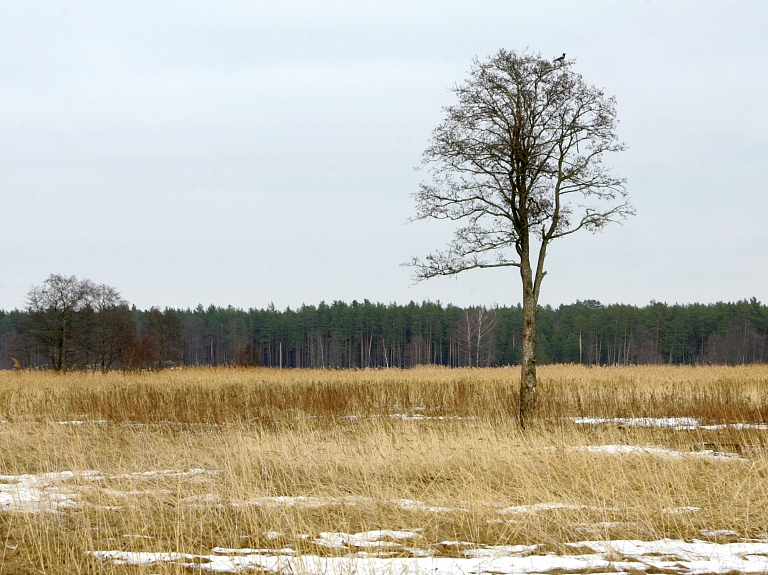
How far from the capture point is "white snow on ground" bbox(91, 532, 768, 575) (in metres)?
4.64

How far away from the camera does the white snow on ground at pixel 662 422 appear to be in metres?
12.9

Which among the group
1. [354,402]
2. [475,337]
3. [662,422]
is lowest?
[662,422]

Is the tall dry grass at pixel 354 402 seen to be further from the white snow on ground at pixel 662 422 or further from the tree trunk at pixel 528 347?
the tree trunk at pixel 528 347

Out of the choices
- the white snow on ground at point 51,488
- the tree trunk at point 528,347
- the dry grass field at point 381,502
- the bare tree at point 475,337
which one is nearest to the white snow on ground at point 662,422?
the dry grass field at point 381,502

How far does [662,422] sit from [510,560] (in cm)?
1004

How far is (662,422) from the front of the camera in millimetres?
13758

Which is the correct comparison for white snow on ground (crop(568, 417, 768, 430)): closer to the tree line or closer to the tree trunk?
the tree trunk

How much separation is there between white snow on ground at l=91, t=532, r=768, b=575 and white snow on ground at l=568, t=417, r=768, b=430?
7.95 m

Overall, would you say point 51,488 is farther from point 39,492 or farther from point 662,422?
point 662,422

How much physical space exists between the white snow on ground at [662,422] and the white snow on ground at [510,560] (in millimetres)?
7949

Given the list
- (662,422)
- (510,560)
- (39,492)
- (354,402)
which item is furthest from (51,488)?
(662,422)

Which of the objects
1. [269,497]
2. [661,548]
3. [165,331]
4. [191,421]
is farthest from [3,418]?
[165,331]

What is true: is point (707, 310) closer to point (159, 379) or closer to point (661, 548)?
point (159, 379)

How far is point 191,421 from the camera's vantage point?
1440cm
